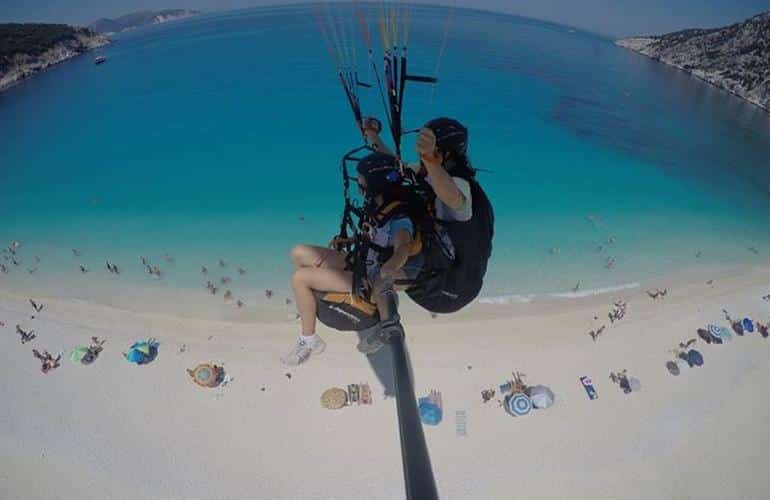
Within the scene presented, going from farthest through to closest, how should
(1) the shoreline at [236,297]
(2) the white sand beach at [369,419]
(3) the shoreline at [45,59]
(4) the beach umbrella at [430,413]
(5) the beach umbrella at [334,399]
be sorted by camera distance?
1. (3) the shoreline at [45,59]
2. (1) the shoreline at [236,297]
3. (5) the beach umbrella at [334,399]
4. (4) the beach umbrella at [430,413]
5. (2) the white sand beach at [369,419]

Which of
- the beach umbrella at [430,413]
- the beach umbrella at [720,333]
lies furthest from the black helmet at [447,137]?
the beach umbrella at [720,333]

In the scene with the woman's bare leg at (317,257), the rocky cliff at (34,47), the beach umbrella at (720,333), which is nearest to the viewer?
the woman's bare leg at (317,257)

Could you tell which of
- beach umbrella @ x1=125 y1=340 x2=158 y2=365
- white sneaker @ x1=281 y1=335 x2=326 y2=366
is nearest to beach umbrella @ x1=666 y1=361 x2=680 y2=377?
white sneaker @ x1=281 y1=335 x2=326 y2=366

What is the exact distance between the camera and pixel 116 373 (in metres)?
10.3

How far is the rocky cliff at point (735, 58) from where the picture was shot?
48.8 metres

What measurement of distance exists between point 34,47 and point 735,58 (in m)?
110

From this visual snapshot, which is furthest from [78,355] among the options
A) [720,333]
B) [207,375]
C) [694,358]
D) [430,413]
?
[720,333]

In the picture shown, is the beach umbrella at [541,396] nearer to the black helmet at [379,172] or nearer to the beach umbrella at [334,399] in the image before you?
the beach umbrella at [334,399]

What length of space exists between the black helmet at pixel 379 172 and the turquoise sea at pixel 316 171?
39.4 feet

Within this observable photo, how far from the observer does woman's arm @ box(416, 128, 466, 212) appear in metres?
2.32

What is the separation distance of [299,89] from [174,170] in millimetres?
20279

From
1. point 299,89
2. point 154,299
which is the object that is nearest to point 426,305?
point 154,299

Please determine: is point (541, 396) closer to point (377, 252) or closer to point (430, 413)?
point (430, 413)

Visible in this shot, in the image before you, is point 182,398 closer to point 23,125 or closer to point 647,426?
point 647,426
